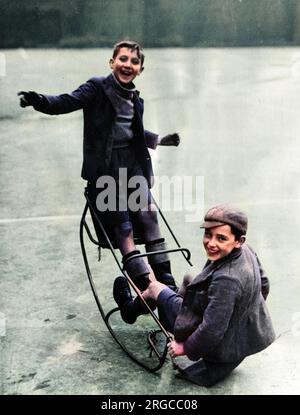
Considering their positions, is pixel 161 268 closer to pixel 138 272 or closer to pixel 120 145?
pixel 138 272

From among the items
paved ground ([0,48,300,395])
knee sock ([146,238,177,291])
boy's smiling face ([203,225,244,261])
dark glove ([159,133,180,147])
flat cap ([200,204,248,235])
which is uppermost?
dark glove ([159,133,180,147])

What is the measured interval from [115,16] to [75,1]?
1093 mm

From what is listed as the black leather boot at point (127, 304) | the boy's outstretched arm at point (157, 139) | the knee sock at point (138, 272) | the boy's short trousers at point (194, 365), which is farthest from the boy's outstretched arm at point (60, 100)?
the boy's short trousers at point (194, 365)

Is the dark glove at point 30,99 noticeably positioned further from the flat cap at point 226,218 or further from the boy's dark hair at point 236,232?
the boy's dark hair at point 236,232

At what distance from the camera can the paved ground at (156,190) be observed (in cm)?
394

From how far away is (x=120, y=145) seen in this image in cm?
421

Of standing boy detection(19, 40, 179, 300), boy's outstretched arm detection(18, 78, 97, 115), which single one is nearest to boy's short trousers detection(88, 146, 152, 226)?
standing boy detection(19, 40, 179, 300)

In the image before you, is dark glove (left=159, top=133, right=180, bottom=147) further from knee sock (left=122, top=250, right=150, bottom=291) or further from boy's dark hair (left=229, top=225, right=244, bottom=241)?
boy's dark hair (left=229, top=225, right=244, bottom=241)

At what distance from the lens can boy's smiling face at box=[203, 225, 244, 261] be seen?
3.36 metres

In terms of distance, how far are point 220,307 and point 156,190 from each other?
3.90 meters

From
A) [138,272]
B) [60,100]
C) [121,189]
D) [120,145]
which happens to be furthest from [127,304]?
[60,100]

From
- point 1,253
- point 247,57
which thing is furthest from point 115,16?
point 1,253

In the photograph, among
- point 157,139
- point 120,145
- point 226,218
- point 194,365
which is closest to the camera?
point 226,218
